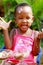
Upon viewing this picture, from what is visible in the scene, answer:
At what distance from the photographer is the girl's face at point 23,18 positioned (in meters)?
2.26

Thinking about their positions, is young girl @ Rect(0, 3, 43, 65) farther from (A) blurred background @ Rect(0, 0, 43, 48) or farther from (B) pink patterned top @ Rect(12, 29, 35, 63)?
(A) blurred background @ Rect(0, 0, 43, 48)

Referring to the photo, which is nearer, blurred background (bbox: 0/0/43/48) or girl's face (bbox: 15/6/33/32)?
girl's face (bbox: 15/6/33/32)

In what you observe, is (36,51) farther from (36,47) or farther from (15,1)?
(15,1)

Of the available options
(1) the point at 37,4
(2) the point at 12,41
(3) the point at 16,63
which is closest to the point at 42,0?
(1) the point at 37,4

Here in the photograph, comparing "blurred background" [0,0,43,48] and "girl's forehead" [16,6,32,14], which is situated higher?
"girl's forehead" [16,6,32,14]

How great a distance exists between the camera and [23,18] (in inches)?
89.4

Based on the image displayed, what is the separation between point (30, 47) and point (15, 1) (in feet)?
11.3

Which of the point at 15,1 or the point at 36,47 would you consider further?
the point at 15,1

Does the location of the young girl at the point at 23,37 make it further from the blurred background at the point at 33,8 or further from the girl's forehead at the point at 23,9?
the blurred background at the point at 33,8

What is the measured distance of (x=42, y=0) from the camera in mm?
5113

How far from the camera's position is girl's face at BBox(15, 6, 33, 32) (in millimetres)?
2256

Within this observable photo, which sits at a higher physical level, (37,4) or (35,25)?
(37,4)

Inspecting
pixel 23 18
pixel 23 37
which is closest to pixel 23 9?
Answer: pixel 23 18

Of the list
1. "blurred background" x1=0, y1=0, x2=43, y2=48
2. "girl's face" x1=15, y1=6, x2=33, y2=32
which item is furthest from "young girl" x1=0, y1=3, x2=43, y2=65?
"blurred background" x1=0, y1=0, x2=43, y2=48
